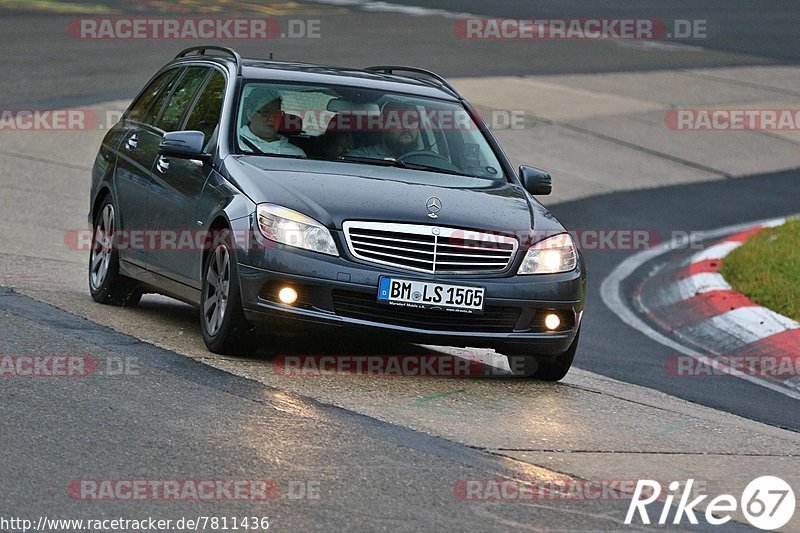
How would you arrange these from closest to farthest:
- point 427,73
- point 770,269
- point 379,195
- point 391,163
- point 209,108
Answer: point 379,195
point 391,163
point 209,108
point 427,73
point 770,269

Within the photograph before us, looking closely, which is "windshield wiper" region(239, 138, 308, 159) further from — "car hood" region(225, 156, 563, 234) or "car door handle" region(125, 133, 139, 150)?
"car door handle" region(125, 133, 139, 150)

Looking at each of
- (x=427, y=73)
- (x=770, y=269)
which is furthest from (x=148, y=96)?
(x=770, y=269)

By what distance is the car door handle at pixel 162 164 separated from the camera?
364 inches

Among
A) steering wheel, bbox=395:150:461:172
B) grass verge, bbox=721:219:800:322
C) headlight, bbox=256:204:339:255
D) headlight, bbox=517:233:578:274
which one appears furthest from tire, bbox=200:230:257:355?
grass verge, bbox=721:219:800:322

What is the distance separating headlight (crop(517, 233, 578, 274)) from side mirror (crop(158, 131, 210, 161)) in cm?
190

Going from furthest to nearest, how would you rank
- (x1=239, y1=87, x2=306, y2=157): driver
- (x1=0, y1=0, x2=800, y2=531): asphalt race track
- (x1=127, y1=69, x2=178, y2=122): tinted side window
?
1. (x1=127, y1=69, x2=178, y2=122): tinted side window
2. (x1=239, y1=87, x2=306, y2=157): driver
3. (x1=0, y1=0, x2=800, y2=531): asphalt race track

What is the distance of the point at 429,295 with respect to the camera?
781 cm

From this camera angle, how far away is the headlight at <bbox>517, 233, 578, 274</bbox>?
26.5 ft

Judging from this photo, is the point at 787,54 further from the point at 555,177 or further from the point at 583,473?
the point at 583,473

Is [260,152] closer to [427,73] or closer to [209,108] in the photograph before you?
[209,108]

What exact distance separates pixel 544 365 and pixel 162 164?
8.38 ft

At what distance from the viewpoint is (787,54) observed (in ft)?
99.2

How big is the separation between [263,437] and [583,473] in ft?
4.23

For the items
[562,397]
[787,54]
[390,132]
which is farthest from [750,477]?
[787,54]
